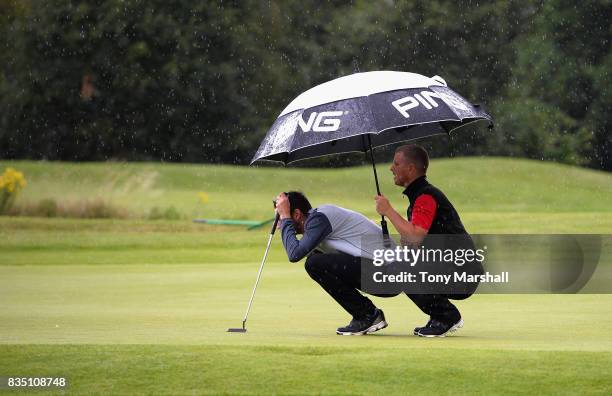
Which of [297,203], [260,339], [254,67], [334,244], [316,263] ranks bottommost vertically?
[260,339]

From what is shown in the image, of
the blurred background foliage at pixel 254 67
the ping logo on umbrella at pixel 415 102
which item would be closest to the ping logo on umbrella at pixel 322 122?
the ping logo on umbrella at pixel 415 102

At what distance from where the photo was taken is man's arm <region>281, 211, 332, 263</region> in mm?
7980

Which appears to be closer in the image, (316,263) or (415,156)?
(415,156)

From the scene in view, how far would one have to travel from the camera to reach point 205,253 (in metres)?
20.8

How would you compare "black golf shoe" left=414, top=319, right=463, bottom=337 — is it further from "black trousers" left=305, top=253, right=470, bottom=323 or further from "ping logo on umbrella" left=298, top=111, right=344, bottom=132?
"ping logo on umbrella" left=298, top=111, right=344, bottom=132

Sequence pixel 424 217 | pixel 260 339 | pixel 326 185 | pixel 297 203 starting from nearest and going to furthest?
pixel 260 339 < pixel 424 217 < pixel 297 203 < pixel 326 185

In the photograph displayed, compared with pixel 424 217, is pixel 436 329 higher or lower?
lower

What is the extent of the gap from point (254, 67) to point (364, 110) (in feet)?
139

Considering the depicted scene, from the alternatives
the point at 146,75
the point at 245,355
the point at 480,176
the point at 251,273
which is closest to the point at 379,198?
the point at 245,355

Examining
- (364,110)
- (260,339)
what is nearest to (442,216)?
(364,110)

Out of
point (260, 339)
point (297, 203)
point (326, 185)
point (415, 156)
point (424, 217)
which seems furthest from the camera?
point (326, 185)

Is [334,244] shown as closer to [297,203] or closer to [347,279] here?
[347,279]

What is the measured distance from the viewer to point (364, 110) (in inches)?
316

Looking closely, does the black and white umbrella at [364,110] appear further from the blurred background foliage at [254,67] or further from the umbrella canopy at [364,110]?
the blurred background foliage at [254,67]
